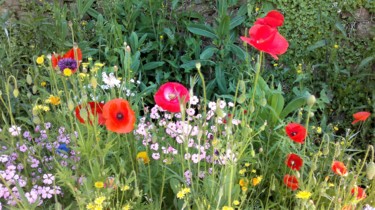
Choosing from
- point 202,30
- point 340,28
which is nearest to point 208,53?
point 202,30

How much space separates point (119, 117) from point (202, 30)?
142 centimetres

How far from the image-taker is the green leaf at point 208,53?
2.73 m

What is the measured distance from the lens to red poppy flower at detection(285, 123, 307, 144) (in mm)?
1662

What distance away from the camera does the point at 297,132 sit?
66.7 inches

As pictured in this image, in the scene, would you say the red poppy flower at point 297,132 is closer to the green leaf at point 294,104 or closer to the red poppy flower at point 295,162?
the red poppy flower at point 295,162

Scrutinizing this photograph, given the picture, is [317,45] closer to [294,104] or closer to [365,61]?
[365,61]

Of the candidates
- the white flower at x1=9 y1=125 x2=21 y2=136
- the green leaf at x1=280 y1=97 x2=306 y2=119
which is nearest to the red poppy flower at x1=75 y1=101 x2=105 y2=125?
the white flower at x1=9 y1=125 x2=21 y2=136

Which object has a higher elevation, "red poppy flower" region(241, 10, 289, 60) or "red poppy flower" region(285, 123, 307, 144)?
"red poppy flower" region(241, 10, 289, 60)

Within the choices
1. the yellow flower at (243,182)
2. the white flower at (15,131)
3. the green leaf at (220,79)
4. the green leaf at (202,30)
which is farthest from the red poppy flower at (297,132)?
the green leaf at (202,30)

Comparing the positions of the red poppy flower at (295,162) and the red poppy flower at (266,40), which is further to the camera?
the red poppy flower at (295,162)

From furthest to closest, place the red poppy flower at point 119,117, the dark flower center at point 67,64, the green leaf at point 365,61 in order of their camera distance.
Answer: the green leaf at point 365,61
the dark flower center at point 67,64
the red poppy flower at point 119,117

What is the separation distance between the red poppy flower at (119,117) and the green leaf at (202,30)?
1380 millimetres

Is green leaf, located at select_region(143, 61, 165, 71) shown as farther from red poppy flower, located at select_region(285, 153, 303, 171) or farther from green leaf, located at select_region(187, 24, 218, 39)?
red poppy flower, located at select_region(285, 153, 303, 171)

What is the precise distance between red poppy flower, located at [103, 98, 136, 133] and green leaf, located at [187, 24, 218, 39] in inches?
54.3
